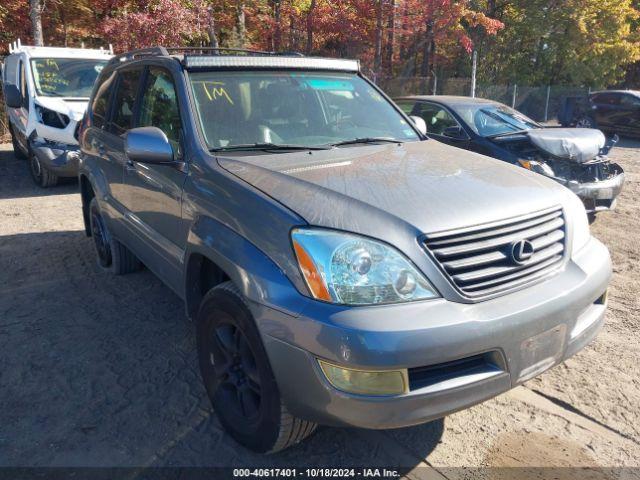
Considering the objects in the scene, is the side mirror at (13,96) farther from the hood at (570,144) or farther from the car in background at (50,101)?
the hood at (570,144)

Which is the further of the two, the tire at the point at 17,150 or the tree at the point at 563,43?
the tree at the point at 563,43

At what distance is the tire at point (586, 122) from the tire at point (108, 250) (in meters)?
15.7

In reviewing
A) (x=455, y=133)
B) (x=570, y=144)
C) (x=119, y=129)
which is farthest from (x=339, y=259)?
(x=455, y=133)

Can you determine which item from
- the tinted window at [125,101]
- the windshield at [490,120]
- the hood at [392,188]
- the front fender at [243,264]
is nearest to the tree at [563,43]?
the windshield at [490,120]

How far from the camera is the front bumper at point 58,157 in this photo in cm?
816

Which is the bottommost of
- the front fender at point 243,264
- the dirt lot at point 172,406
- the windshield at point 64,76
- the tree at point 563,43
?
the dirt lot at point 172,406

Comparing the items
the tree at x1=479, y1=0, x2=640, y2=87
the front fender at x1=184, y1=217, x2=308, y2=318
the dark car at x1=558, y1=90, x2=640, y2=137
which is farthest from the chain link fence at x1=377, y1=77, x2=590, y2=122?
the front fender at x1=184, y1=217, x2=308, y2=318

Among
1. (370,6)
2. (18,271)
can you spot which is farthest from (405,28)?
(18,271)

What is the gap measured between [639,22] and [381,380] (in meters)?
31.4

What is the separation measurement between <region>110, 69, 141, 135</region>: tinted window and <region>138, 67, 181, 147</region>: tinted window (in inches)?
9.6

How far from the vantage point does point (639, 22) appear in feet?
88.0

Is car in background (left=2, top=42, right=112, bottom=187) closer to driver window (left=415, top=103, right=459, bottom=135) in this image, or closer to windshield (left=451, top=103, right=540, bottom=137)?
driver window (left=415, top=103, right=459, bottom=135)

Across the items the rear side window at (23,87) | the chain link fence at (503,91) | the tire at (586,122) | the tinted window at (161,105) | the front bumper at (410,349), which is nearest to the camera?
the front bumper at (410,349)

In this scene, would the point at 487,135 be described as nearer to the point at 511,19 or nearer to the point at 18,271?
the point at 18,271
